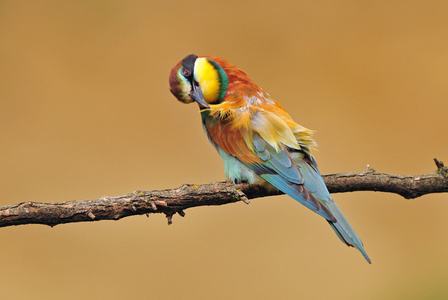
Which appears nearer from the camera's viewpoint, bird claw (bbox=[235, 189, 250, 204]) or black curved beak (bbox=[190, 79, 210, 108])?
bird claw (bbox=[235, 189, 250, 204])

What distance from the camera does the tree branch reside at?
4.05ft

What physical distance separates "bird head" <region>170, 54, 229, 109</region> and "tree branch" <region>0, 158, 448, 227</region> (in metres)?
0.34

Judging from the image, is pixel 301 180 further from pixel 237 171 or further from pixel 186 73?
pixel 186 73

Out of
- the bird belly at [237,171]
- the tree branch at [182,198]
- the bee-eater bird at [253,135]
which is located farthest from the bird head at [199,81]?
the tree branch at [182,198]

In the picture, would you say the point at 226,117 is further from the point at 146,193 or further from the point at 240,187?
the point at 146,193

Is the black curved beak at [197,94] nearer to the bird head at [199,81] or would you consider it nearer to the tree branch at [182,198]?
the bird head at [199,81]

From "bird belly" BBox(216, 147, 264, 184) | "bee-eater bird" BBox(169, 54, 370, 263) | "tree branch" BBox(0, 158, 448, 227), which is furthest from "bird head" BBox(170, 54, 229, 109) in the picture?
"tree branch" BBox(0, 158, 448, 227)

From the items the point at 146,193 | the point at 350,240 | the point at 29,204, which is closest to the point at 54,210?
the point at 29,204

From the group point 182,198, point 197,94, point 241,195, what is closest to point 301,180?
point 241,195

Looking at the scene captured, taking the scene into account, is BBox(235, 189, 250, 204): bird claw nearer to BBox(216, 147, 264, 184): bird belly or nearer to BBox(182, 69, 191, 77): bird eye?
BBox(216, 147, 264, 184): bird belly

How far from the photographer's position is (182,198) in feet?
4.31

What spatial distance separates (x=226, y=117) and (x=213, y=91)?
15 centimetres

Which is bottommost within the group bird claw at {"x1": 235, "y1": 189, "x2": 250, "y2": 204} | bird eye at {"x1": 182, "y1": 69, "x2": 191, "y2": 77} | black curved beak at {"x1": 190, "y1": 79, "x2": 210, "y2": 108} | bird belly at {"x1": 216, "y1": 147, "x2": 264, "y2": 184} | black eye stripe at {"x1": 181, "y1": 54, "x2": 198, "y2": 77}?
bird claw at {"x1": 235, "y1": 189, "x2": 250, "y2": 204}

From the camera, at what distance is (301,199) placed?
1.32 m
